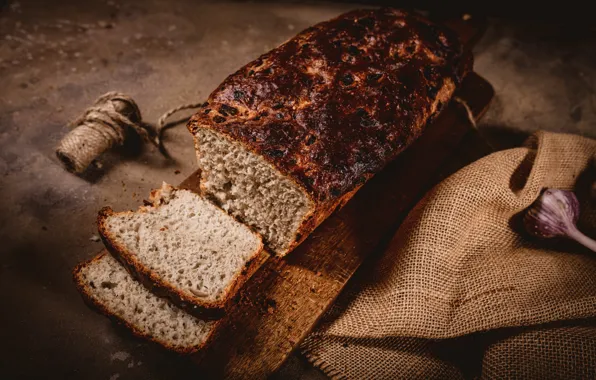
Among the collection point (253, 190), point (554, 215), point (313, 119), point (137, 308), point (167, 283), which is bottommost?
point (137, 308)

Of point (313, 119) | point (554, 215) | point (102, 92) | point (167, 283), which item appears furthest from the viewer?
point (102, 92)

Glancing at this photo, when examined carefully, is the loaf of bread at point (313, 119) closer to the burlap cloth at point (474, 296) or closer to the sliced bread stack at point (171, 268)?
the sliced bread stack at point (171, 268)

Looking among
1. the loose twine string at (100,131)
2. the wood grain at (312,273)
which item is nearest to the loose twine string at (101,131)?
the loose twine string at (100,131)

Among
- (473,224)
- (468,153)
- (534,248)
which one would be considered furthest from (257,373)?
(468,153)

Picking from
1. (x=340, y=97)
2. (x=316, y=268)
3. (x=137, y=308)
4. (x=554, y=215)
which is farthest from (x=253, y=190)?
(x=554, y=215)

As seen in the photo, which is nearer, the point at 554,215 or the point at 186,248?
the point at 186,248

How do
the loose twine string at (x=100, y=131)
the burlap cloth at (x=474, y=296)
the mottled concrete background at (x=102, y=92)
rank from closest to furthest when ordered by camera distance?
the burlap cloth at (x=474, y=296), the mottled concrete background at (x=102, y=92), the loose twine string at (x=100, y=131)

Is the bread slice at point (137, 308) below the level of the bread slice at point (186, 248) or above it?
below

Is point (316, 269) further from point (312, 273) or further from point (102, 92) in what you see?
point (102, 92)
